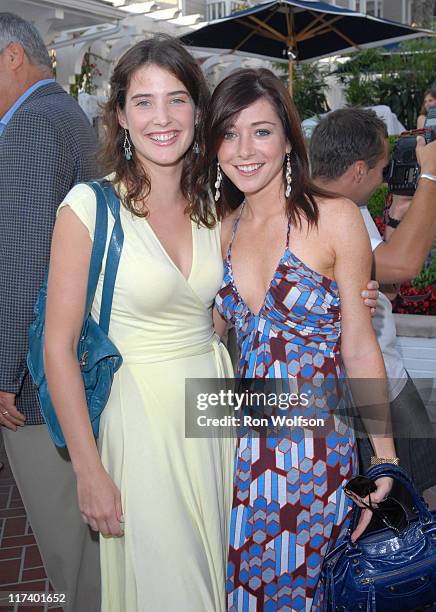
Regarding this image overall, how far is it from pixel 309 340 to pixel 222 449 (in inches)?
18.0

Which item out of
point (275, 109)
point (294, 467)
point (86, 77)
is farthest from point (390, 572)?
point (86, 77)

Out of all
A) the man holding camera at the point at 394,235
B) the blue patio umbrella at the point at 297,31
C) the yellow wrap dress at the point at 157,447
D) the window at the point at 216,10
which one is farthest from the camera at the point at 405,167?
the window at the point at 216,10

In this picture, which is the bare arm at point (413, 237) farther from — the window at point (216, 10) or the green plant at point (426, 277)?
the window at point (216, 10)

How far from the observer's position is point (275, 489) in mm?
2158

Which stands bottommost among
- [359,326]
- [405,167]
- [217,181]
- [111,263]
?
[359,326]

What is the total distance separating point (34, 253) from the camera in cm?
250

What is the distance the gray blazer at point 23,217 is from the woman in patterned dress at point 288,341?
623 millimetres

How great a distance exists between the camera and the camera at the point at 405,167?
2.93m

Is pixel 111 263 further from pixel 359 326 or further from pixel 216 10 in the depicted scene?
pixel 216 10

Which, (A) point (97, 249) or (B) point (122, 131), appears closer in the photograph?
(A) point (97, 249)

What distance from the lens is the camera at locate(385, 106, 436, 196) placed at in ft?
9.62

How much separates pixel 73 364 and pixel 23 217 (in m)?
0.71

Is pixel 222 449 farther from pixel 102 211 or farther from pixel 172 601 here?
pixel 102 211

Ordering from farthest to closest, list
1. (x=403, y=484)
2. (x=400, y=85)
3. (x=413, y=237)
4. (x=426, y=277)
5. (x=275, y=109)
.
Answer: (x=400, y=85)
(x=426, y=277)
(x=413, y=237)
(x=275, y=109)
(x=403, y=484)
